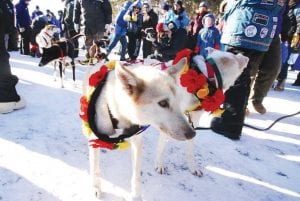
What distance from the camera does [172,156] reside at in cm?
362

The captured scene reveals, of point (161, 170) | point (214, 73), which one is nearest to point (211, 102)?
point (214, 73)

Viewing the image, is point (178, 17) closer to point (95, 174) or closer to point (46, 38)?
point (46, 38)

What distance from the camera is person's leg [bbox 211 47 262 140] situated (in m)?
3.99

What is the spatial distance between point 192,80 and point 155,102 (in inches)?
38.3

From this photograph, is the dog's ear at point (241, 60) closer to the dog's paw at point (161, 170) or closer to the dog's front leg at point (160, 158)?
the dog's front leg at point (160, 158)

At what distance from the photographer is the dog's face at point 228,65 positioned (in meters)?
3.54

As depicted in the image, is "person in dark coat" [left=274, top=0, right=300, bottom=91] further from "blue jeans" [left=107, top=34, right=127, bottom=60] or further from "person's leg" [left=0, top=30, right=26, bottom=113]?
"blue jeans" [left=107, top=34, right=127, bottom=60]

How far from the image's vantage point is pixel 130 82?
2.12 metres

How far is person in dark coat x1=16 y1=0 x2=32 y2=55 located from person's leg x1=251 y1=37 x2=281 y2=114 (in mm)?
8252

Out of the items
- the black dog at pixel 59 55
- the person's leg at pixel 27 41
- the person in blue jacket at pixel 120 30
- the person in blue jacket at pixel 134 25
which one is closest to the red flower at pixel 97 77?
the black dog at pixel 59 55

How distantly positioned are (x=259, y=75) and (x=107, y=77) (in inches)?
126

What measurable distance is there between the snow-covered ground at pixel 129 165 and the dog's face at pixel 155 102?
3.10ft

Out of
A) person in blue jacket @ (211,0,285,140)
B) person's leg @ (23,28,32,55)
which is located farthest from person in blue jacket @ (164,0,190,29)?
person's leg @ (23,28,32,55)

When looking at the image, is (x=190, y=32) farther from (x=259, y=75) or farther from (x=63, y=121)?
(x=63, y=121)
